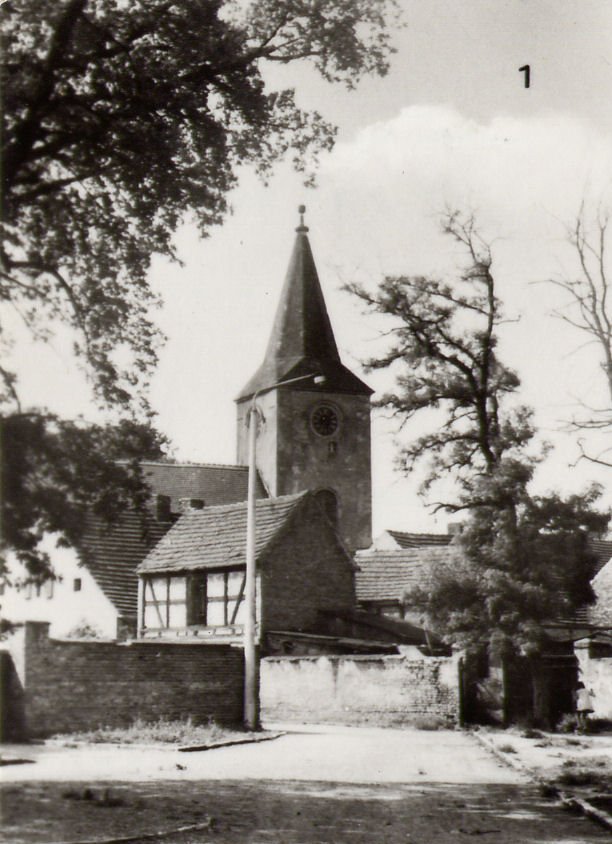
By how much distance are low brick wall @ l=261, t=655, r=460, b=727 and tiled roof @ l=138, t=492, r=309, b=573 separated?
526 centimetres

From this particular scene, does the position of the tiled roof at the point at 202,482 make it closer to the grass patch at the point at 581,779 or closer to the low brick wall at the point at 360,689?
the low brick wall at the point at 360,689

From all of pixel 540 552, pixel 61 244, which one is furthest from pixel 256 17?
pixel 540 552

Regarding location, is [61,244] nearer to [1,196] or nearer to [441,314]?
[1,196]

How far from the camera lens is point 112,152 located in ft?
39.5

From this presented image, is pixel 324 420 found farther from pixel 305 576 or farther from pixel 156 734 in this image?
pixel 156 734

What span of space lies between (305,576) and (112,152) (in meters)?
23.3

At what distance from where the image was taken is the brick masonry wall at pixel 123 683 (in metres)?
18.5

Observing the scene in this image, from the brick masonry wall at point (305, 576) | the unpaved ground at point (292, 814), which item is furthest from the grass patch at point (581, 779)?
the brick masonry wall at point (305, 576)

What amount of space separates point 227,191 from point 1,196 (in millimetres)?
3138

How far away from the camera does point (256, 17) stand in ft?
40.7

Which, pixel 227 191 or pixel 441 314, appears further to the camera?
pixel 441 314

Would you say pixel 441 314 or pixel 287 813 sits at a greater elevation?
pixel 441 314

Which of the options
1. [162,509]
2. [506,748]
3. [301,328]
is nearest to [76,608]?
[162,509]

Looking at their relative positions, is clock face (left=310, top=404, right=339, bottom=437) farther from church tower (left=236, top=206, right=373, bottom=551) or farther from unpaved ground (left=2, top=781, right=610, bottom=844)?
unpaved ground (left=2, top=781, right=610, bottom=844)
